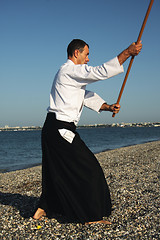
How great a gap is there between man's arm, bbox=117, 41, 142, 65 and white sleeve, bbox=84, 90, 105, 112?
3.21ft

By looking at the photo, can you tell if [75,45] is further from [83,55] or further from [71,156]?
[71,156]

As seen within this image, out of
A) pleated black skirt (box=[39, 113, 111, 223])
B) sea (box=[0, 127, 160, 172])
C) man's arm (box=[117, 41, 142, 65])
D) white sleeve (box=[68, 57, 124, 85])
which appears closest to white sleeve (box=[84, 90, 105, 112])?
pleated black skirt (box=[39, 113, 111, 223])

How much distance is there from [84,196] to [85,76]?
5.61 feet

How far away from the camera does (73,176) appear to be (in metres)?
3.61

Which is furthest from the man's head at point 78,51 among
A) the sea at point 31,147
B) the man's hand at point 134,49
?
the sea at point 31,147

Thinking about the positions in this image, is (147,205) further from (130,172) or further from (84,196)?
(130,172)

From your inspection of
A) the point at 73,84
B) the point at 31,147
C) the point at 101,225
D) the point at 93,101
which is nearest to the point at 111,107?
the point at 93,101

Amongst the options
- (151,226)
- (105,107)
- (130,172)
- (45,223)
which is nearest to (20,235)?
(45,223)

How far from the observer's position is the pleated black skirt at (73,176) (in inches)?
141

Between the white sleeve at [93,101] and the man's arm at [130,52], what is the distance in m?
0.98

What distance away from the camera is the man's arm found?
3.01m

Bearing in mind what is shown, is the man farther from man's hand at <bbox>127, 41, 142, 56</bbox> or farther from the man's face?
man's hand at <bbox>127, 41, 142, 56</bbox>

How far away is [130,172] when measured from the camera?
8625 millimetres

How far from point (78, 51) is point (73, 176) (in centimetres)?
179
